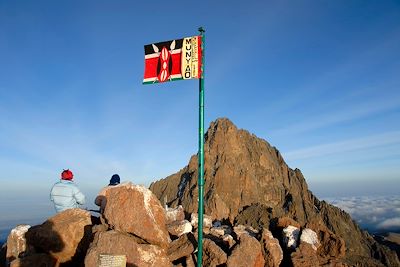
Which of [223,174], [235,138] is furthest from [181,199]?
[235,138]

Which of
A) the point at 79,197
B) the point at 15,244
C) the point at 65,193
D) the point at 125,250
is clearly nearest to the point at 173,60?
the point at 79,197

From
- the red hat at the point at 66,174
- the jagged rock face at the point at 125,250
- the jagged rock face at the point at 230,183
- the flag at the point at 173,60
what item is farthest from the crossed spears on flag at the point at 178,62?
the jagged rock face at the point at 230,183

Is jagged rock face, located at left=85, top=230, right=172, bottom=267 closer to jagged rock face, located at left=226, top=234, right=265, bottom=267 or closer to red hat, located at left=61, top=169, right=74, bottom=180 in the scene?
jagged rock face, located at left=226, top=234, right=265, bottom=267

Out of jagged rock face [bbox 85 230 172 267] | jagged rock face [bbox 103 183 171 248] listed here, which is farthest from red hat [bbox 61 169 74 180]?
jagged rock face [bbox 85 230 172 267]

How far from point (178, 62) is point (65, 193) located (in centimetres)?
668

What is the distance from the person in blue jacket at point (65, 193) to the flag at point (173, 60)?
4797 millimetres

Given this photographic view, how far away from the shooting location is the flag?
514 inches

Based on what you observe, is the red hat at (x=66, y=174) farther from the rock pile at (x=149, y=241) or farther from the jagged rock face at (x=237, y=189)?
the jagged rock face at (x=237, y=189)

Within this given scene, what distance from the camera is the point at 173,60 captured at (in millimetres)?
13375

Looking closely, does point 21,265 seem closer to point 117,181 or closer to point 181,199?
point 117,181

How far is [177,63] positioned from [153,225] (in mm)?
5855

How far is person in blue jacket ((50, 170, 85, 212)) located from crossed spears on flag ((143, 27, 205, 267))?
4.80 m

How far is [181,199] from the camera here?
529ft

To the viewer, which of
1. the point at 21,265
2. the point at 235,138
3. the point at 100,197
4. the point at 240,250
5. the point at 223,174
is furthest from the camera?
the point at 235,138
